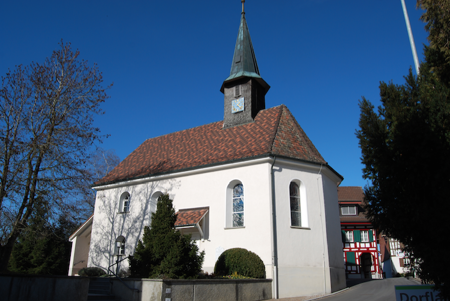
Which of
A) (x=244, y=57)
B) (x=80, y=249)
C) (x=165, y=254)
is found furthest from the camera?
(x=80, y=249)

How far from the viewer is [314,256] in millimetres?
15000

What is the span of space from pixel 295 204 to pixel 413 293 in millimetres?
9840

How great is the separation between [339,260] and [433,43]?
37.7 feet

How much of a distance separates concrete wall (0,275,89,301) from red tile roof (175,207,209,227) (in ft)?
23.1

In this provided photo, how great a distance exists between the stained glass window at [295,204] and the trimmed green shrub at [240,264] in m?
2.85

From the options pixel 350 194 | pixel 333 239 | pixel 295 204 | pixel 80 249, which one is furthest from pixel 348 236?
pixel 80 249

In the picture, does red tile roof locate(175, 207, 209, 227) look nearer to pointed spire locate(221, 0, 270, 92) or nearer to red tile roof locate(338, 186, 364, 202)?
pointed spire locate(221, 0, 270, 92)

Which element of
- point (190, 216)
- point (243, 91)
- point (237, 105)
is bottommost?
point (190, 216)

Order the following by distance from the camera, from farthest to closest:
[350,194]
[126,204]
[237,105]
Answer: [350,194], [237,105], [126,204]

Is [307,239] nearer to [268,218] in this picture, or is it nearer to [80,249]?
[268,218]

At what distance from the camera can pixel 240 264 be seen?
1343 cm

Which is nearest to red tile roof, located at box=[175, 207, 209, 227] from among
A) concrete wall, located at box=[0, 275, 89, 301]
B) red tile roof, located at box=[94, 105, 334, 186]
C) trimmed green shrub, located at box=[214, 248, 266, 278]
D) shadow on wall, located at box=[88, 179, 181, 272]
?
shadow on wall, located at box=[88, 179, 181, 272]

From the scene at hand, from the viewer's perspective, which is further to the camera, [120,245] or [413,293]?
[120,245]

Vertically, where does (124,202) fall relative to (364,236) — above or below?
above
